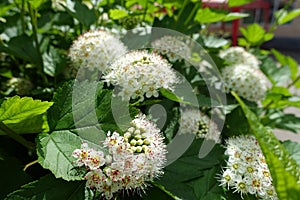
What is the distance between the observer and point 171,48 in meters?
0.85

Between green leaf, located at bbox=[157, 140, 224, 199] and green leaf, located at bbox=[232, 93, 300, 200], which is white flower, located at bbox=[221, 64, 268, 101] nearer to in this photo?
green leaf, located at bbox=[157, 140, 224, 199]

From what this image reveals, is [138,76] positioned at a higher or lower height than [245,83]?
lower

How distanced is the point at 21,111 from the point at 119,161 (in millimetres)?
155

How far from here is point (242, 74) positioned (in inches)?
37.7

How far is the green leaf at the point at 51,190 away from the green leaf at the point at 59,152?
0.03 metres

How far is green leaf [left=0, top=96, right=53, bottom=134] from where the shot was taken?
54cm

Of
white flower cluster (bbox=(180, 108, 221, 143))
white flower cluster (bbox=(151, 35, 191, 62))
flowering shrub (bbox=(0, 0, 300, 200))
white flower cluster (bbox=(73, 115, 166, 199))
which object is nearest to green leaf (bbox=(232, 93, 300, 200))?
flowering shrub (bbox=(0, 0, 300, 200))

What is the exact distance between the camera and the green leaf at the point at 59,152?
1.72ft

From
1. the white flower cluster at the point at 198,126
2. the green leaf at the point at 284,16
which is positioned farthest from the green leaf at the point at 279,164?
the green leaf at the point at 284,16

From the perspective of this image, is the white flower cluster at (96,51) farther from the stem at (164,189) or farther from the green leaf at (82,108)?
the stem at (164,189)

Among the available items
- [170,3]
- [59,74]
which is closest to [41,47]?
[59,74]

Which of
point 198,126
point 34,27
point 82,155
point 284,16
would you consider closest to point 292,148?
point 198,126

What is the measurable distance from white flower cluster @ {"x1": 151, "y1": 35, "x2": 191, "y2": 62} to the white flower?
139 mm

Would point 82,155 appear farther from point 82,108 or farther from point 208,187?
point 208,187
